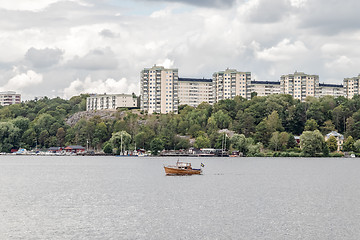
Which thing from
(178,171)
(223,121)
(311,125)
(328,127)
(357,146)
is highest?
(223,121)

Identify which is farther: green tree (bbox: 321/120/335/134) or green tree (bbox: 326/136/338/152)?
green tree (bbox: 321/120/335/134)

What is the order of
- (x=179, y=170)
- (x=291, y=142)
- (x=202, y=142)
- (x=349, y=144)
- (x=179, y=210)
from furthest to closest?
(x=202, y=142), (x=291, y=142), (x=349, y=144), (x=179, y=170), (x=179, y=210)

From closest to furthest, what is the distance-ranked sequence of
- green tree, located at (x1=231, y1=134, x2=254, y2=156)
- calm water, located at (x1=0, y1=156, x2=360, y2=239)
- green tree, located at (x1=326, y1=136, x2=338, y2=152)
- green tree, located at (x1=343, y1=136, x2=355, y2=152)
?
calm water, located at (x1=0, y1=156, x2=360, y2=239) → green tree, located at (x1=343, y1=136, x2=355, y2=152) → green tree, located at (x1=326, y1=136, x2=338, y2=152) → green tree, located at (x1=231, y1=134, x2=254, y2=156)

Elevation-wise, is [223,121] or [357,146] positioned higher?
[223,121]

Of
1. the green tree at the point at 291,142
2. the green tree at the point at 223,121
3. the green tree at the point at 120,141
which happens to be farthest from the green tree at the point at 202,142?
the green tree at the point at 291,142

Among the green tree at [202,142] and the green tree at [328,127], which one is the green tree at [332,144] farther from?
the green tree at [202,142]

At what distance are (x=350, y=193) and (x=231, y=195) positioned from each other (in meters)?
16.0

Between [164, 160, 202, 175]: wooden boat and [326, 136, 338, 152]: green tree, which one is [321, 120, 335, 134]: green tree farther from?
[164, 160, 202, 175]: wooden boat

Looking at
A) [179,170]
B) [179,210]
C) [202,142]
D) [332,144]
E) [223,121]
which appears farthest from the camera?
[223,121]

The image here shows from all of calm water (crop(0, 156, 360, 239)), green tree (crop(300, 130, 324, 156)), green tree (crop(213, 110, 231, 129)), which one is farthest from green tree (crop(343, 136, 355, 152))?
calm water (crop(0, 156, 360, 239))

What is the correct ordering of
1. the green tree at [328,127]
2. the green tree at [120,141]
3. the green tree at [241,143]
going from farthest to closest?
the green tree at [328,127]
the green tree at [120,141]
the green tree at [241,143]

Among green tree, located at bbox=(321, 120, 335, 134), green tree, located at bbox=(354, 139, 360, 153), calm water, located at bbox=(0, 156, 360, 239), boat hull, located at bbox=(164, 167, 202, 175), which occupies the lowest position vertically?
calm water, located at bbox=(0, 156, 360, 239)

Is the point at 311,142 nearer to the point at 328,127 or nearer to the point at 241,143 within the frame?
the point at 241,143

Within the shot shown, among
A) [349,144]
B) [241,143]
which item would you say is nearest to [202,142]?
[241,143]
